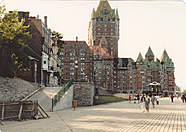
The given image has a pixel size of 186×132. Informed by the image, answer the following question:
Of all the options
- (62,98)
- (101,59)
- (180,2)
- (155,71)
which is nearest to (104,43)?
(101,59)

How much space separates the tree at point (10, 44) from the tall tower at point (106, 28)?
11233 centimetres

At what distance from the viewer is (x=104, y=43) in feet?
458

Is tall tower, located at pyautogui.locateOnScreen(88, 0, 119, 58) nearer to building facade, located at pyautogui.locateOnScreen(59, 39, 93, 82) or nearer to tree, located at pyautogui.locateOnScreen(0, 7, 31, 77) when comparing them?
building facade, located at pyautogui.locateOnScreen(59, 39, 93, 82)

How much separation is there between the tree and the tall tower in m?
112

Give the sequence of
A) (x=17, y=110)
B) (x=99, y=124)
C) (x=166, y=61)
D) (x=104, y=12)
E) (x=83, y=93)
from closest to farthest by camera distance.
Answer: (x=99, y=124) → (x=17, y=110) → (x=83, y=93) → (x=104, y=12) → (x=166, y=61)

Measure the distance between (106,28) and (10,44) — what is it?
119 meters

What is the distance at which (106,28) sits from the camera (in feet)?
485

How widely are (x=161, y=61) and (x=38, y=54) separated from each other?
12984cm

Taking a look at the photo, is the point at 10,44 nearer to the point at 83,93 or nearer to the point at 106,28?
the point at 83,93

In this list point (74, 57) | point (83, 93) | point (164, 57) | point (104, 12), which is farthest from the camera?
point (164, 57)

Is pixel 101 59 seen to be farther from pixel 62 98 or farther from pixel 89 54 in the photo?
pixel 62 98

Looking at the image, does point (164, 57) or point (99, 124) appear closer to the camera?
point (99, 124)

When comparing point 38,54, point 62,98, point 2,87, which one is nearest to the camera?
point 2,87

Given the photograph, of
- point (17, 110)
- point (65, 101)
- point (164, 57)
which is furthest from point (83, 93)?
point (164, 57)
